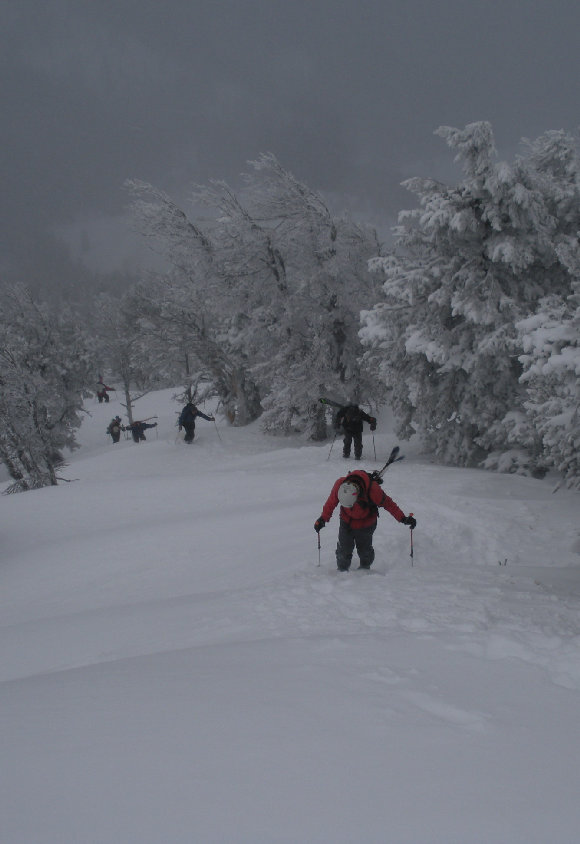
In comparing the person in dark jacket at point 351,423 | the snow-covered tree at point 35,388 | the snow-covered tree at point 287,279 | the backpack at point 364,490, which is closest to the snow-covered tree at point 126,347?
the snow-covered tree at point 35,388

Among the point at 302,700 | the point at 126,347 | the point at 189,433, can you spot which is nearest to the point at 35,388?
the point at 189,433

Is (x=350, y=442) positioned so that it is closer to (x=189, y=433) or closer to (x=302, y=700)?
(x=189, y=433)

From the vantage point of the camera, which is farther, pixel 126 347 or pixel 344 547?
pixel 126 347

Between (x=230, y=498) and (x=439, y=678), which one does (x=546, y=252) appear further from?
(x=439, y=678)

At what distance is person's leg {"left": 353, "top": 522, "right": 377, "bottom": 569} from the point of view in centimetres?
696

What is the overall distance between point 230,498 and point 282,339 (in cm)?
1074

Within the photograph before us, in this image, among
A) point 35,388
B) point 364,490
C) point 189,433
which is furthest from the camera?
point 35,388

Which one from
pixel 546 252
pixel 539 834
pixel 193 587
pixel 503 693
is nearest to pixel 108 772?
pixel 539 834

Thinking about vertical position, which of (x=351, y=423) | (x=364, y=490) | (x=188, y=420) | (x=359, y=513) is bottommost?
(x=359, y=513)

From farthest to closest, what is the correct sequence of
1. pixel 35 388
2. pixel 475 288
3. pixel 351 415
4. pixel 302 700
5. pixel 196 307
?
pixel 196 307
pixel 35 388
pixel 351 415
pixel 475 288
pixel 302 700

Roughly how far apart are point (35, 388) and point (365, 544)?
18031 mm

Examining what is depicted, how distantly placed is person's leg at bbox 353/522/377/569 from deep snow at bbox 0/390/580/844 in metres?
0.32

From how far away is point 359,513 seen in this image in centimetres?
682

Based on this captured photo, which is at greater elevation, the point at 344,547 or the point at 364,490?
the point at 364,490
